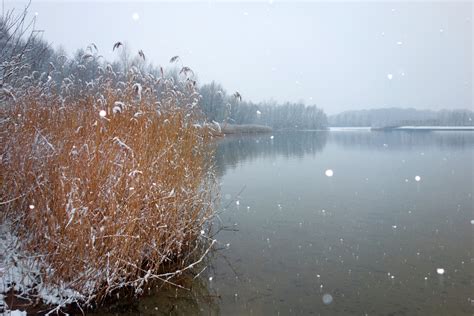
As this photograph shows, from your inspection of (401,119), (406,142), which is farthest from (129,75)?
(401,119)

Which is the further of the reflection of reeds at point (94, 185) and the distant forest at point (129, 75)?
the distant forest at point (129, 75)

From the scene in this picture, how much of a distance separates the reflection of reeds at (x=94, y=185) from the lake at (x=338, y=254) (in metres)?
0.75

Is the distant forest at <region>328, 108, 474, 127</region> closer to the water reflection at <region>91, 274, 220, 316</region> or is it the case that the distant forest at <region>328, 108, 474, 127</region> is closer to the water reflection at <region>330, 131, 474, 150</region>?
the water reflection at <region>330, 131, 474, 150</region>

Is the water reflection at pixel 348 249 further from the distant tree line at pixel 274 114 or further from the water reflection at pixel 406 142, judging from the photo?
the distant tree line at pixel 274 114

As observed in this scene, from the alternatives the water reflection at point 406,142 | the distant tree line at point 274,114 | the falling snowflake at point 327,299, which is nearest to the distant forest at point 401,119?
the distant tree line at point 274,114

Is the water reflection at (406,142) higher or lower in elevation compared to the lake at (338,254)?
higher

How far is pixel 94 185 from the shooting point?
3.84 metres

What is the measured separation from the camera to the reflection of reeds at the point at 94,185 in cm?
378

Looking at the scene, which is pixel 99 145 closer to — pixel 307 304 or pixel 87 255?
pixel 87 255

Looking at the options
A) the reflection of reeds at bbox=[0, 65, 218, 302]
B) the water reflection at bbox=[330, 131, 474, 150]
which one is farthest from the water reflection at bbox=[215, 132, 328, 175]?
the reflection of reeds at bbox=[0, 65, 218, 302]

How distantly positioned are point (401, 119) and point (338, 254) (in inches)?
5248

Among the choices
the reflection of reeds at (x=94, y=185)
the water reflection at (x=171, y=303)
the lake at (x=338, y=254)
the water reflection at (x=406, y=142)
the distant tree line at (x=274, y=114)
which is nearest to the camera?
the reflection of reeds at (x=94, y=185)

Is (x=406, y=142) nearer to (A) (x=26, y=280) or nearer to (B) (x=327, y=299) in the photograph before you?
(B) (x=327, y=299)

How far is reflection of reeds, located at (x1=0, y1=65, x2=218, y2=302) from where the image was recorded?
12.4 feet
